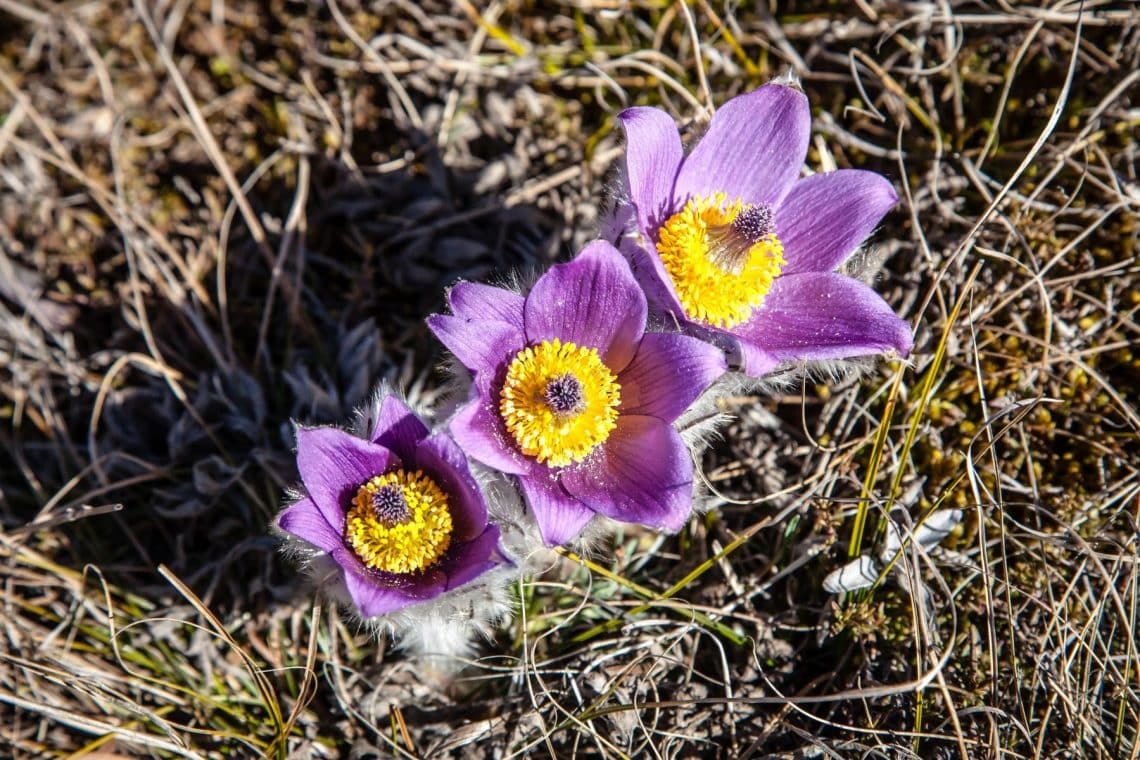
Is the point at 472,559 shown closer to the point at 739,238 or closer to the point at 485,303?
the point at 485,303

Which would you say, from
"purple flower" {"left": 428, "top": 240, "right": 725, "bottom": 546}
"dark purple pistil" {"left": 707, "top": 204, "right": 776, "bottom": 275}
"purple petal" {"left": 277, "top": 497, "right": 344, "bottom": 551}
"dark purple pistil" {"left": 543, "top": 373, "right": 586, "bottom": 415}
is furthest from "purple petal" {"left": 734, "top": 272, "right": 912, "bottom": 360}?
"purple petal" {"left": 277, "top": 497, "right": 344, "bottom": 551}

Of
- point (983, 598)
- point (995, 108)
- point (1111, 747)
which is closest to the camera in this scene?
point (1111, 747)

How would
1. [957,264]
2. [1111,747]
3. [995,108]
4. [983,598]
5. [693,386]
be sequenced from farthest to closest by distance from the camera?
[995,108]
[957,264]
[983,598]
[1111,747]
[693,386]

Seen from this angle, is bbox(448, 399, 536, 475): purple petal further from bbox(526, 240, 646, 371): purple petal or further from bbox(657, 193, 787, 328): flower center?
bbox(657, 193, 787, 328): flower center

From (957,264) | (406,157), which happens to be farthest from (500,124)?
(957,264)

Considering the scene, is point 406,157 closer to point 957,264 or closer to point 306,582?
point 306,582

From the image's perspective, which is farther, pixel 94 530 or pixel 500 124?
pixel 500 124
